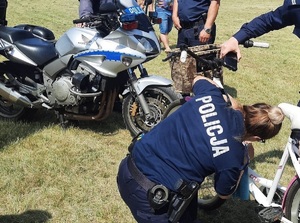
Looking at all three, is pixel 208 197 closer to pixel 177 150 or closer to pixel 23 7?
pixel 177 150

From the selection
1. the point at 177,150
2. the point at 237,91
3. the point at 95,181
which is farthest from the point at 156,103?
the point at 237,91

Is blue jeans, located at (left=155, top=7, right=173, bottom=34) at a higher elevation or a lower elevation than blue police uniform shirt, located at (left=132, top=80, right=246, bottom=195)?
lower

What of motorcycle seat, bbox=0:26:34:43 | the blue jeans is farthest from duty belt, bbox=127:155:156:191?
the blue jeans

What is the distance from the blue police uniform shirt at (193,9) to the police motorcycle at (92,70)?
0.59m

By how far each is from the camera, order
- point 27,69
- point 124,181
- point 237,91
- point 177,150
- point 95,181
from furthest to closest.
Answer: point 237,91 < point 27,69 < point 95,181 < point 124,181 < point 177,150

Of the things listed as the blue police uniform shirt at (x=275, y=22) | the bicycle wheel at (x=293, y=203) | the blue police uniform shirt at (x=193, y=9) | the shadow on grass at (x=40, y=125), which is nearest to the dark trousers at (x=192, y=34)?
the blue police uniform shirt at (x=193, y=9)

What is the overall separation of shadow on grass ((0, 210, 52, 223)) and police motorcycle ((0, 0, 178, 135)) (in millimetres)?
1514

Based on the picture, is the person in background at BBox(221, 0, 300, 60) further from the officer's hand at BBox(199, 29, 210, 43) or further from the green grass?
the officer's hand at BBox(199, 29, 210, 43)

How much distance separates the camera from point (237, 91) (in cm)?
730

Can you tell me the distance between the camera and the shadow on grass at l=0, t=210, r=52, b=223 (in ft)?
11.5

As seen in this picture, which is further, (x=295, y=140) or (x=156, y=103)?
(x=156, y=103)

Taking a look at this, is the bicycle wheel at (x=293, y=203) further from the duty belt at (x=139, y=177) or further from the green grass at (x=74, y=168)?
the duty belt at (x=139, y=177)

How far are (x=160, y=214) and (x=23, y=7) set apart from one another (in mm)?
15165

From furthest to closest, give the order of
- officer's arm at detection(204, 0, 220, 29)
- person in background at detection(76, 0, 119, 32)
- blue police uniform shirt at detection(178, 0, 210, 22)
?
blue police uniform shirt at detection(178, 0, 210, 22) < officer's arm at detection(204, 0, 220, 29) < person in background at detection(76, 0, 119, 32)
